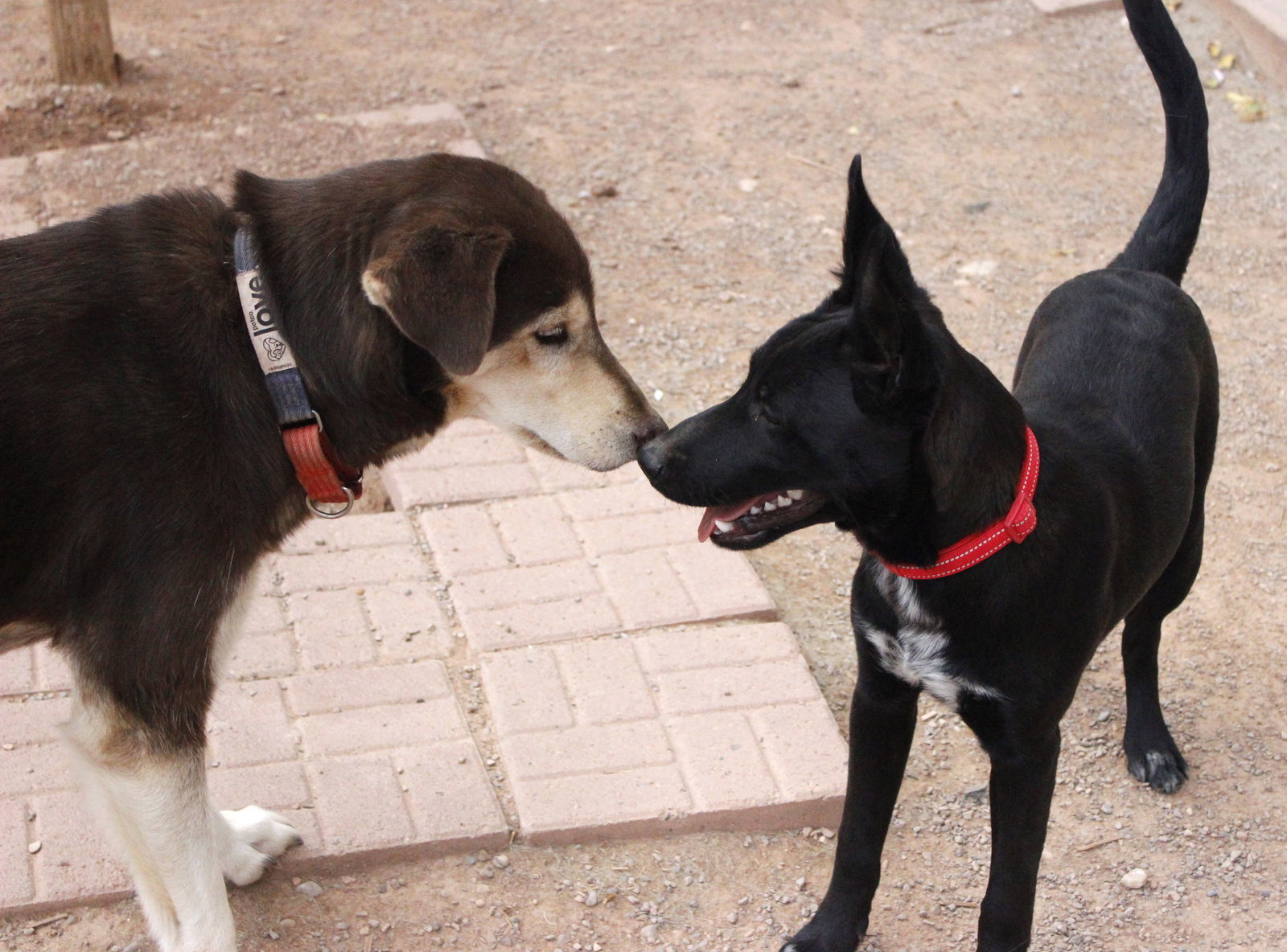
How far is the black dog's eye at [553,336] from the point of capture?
3102 millimetres

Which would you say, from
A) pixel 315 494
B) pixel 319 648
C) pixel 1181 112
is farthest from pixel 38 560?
pixel 1181 112

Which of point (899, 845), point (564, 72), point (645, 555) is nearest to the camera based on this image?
point (899, 845)

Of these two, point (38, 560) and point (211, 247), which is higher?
point (211, 247)

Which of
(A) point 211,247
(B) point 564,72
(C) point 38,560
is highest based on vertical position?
(A) point 211,247

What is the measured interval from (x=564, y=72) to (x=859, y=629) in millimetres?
5792

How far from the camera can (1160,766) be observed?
3695 mm

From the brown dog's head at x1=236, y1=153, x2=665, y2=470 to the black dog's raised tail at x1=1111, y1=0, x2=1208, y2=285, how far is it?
1.46 metres

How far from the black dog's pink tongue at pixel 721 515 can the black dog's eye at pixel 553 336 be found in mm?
551

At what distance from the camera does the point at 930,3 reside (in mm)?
8859

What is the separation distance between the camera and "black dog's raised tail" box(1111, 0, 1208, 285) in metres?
3.48

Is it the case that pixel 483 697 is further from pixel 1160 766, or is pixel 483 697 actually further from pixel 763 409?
pixel 1160 766

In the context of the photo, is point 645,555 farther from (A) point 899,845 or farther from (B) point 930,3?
(B) point 930,3

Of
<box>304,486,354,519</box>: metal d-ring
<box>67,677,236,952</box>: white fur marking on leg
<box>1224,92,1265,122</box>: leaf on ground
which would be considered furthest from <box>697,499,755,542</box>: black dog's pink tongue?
<box>1224,92,1265,122</box>: leaf on ground

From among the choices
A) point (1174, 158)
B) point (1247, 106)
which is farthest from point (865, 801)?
point (1247, 106)
